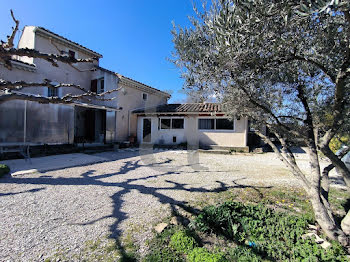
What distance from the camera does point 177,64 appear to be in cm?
422

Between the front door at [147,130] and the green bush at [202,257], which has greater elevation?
the front door at [147,130]

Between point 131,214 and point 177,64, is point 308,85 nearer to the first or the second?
point 177,64

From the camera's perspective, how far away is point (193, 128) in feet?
52.6

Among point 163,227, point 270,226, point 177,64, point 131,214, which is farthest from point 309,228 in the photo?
point 177,64

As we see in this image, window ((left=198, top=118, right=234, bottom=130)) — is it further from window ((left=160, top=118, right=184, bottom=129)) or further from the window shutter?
the window shutter

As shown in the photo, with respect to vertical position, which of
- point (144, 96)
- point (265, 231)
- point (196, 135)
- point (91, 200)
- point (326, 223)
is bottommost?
point (91, 200)

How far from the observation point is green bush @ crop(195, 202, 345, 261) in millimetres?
2674

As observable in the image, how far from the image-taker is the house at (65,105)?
32.8 feet

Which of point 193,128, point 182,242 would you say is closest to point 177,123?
point 193,128

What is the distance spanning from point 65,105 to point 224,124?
12.7 metres

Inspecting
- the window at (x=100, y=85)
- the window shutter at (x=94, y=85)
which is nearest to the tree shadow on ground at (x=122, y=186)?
the window at (x=100, y=85)

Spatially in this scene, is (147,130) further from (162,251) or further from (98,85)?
(162,251)

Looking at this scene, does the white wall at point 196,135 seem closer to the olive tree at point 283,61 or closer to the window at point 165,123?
the window at point 165,123

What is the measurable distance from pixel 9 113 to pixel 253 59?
12724 millimetres
